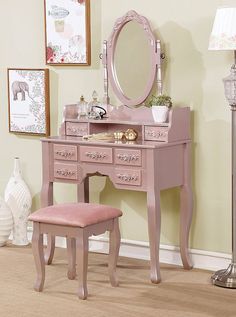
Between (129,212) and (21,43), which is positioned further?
(21,43)

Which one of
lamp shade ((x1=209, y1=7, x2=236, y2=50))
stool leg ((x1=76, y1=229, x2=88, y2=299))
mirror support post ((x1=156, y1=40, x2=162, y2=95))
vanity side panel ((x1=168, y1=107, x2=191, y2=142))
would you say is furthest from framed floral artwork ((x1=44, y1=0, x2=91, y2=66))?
stool leg ((x1=76, y1=229, x2=88, y2=299))

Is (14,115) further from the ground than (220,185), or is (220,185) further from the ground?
(14,115)

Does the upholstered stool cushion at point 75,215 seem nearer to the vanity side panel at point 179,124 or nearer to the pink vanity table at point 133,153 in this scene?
the pink vanity table at point 133,153

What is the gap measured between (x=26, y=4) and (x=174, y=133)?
1.57 m

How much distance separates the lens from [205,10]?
4.46 metres

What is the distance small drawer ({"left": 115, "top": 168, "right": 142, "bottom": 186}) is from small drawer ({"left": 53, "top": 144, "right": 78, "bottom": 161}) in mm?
327

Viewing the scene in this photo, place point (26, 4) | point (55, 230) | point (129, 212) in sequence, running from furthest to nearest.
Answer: point (26, 4)
point (129, 212)
point (55, 230)

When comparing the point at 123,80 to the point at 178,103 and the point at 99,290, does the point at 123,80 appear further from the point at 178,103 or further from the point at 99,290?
the point at 99,290

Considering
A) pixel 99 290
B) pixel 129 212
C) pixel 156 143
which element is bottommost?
pixel 99 290

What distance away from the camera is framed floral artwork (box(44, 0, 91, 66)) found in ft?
16.3

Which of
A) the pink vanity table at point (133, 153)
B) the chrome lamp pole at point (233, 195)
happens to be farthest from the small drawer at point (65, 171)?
the chrome lamp pole at point (233, 195)

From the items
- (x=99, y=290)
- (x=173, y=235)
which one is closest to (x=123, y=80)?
(x=173, y=235)

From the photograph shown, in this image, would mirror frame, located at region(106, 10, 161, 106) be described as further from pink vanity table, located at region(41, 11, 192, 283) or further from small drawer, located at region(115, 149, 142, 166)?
small drawer, located at region(115, 149, 142, 166)

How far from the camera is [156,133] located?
4.44 metres
